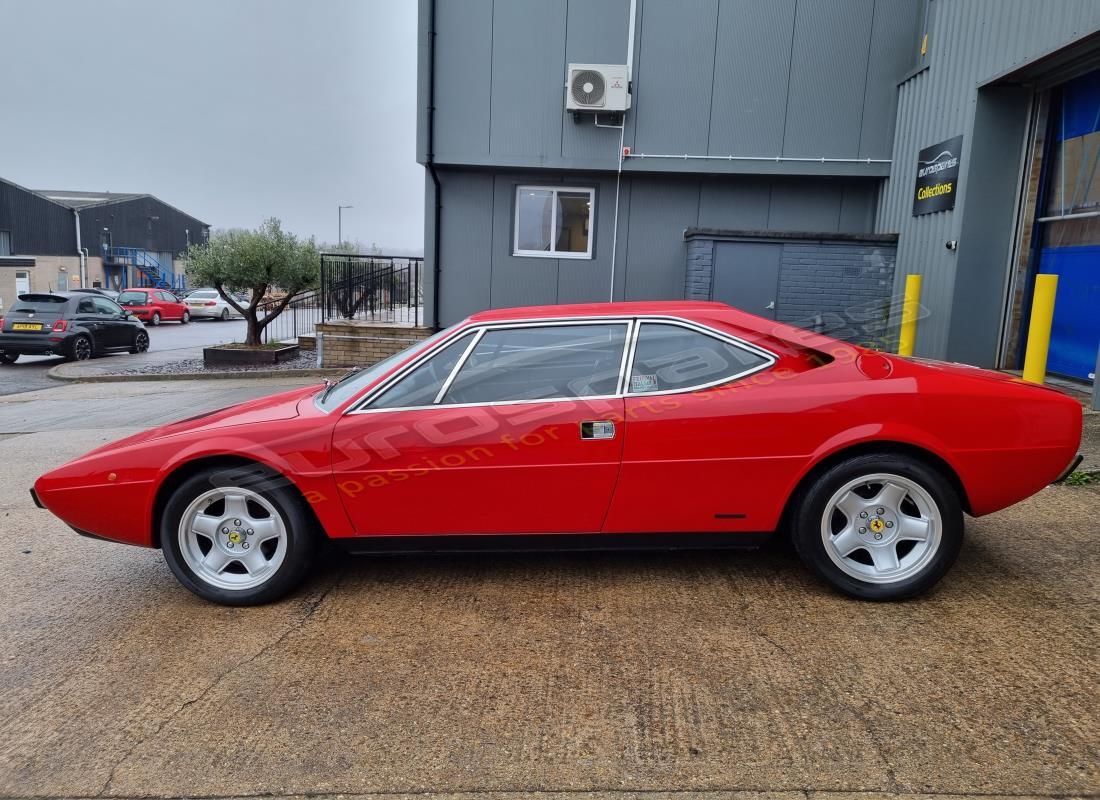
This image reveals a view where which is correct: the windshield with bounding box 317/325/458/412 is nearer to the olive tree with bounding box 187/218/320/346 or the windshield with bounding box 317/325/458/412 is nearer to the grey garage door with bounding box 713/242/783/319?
the grey garage door with bounding box 713/242/783/319

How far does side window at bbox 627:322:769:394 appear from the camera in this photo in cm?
360

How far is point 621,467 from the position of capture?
3475 millimetres

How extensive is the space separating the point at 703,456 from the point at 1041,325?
505 centimetres

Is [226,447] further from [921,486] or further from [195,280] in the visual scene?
[195,280]

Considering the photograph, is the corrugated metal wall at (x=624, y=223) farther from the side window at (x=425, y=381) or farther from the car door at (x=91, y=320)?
the car door at (x=91, y=320)

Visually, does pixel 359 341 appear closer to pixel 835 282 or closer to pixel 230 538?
pixel 835 282

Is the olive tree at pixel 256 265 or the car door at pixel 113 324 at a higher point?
the olive tree at pixel 256 265

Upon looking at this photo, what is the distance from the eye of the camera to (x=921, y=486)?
3.43 meters

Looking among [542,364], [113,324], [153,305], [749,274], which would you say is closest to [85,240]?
[153,305]

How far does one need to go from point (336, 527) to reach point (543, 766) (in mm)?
1609

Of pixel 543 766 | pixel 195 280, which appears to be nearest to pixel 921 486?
pixel 543 766

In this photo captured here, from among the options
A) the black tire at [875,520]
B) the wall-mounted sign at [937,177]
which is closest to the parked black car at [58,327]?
the wall-mounted sign at [937,177]

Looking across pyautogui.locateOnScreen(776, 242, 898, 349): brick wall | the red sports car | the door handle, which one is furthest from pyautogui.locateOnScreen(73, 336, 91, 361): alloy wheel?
the door handle

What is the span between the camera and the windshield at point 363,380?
3.76 meters
